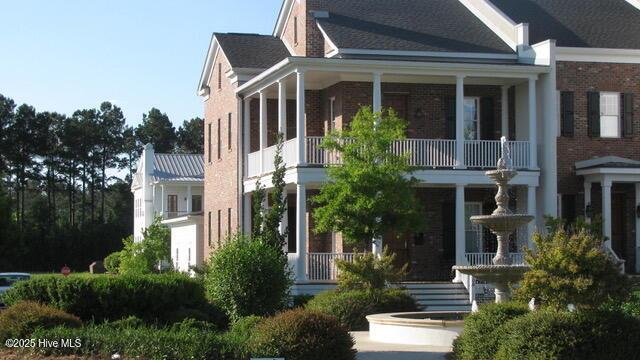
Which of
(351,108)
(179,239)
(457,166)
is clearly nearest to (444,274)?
(457,166)

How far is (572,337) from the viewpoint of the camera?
16.1 meters

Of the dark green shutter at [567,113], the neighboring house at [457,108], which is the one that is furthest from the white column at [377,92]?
the dark green shutter at [567,113]

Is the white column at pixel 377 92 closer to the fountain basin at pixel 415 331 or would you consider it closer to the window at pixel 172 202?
the fountain basin at pixel 415 331

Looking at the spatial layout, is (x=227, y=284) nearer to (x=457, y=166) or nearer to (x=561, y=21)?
(x=457, y=166)

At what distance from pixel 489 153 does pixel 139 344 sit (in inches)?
769

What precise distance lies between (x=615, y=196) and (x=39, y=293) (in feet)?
67.2

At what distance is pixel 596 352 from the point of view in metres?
16.1

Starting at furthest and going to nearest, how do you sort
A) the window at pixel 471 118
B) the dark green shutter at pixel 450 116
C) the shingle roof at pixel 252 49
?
the shingle roof at pixel 252 49, the window at pixel 471 118, the dark green shutter at pixel 450 116

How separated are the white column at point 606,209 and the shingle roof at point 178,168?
127 feet

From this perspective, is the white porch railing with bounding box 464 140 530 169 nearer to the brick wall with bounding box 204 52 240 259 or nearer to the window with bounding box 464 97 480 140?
the window with bounding box 464 97 480 140

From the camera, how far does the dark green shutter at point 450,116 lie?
35.9m

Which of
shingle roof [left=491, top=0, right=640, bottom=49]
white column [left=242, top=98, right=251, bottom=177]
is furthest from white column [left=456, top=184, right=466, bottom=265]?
white column [left=242, top=98, right=251, bottom=177]

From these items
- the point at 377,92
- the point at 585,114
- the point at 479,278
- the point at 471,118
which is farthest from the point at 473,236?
the point at 479,278

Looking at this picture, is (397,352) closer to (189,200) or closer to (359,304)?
(359,304)
